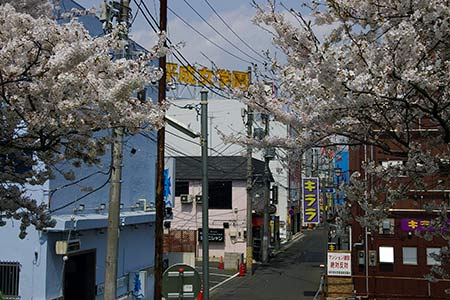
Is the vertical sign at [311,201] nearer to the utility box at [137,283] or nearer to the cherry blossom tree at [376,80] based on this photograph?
the utility box at [137,283]

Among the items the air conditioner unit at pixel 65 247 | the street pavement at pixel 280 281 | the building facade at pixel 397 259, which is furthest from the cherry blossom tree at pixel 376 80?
the street pavement at pixel 280 281

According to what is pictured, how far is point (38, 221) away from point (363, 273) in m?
15.6

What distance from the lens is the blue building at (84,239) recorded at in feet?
43.2

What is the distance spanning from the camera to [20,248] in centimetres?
1321

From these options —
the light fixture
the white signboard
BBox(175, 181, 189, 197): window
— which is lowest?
the white signboard

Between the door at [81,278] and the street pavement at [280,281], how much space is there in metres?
9.47

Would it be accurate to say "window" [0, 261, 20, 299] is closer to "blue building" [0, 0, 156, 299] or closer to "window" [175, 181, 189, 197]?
"blue building" [0, 0, 156, 299]

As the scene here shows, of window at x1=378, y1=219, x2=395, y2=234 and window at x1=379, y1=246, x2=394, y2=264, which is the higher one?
window at x1=378, y1=219, x2=395, y2=234

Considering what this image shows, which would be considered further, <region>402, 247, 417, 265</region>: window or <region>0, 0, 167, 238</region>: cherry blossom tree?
<region>402, 247, 417, 265</region>: window

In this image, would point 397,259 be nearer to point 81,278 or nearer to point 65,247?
point 81,278

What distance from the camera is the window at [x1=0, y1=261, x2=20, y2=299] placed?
13.2 meters

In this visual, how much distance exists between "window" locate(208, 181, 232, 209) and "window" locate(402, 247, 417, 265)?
18.5 meters

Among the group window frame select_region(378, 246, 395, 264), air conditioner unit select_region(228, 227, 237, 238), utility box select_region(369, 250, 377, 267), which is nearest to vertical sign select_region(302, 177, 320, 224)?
utility box select_region(369, 250, 377, 267)

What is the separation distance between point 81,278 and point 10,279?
2.59 meters
